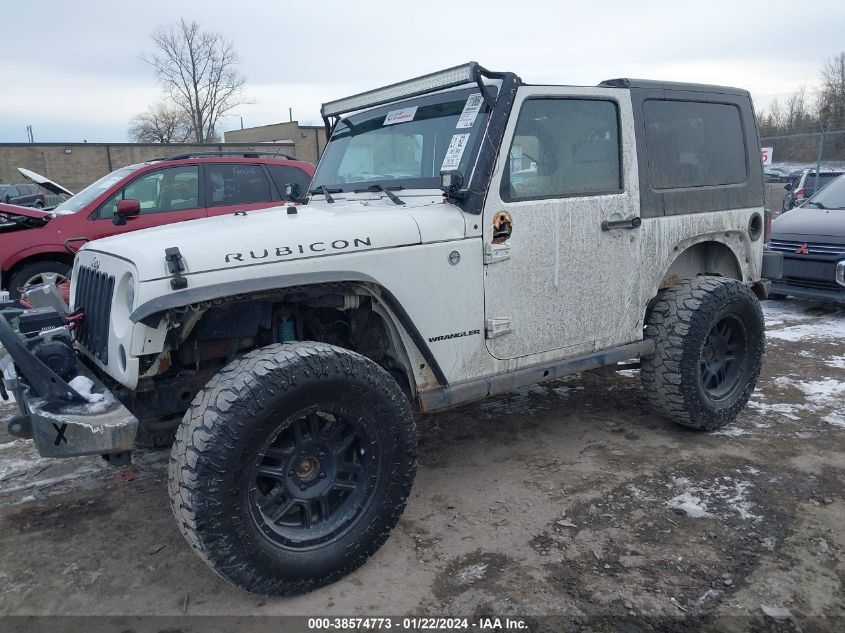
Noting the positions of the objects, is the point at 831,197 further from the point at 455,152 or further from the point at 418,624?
the point at 418,624

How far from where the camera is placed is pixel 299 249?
2676mm

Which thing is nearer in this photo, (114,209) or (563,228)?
(563,228)

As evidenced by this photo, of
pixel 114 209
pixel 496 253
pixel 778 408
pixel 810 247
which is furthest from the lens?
pixel 810 247

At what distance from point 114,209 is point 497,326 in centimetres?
539

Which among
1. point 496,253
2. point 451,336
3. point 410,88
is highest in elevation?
point 410,88

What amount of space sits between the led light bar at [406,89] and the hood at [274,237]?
0.65 m

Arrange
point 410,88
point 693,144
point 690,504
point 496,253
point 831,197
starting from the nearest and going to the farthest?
point 496,253 < point 690,504 < point 410,88 < point 693,144 < point 831,197

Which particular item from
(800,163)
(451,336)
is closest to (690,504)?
(451,336)

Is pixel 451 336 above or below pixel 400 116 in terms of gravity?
below

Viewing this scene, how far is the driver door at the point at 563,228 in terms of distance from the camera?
3.27 meters

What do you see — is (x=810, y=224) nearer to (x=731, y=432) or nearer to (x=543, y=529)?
(x=731, y=432)

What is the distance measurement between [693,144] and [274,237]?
2824 millimetres

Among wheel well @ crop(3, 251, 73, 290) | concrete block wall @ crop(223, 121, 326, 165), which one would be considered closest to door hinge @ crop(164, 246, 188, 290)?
wheel well @ crop(3, 251, 73, 290)

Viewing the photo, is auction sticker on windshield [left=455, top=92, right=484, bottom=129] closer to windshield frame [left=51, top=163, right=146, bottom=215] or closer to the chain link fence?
windshield frame [left=51, top=163, right=146, bottom=215]
